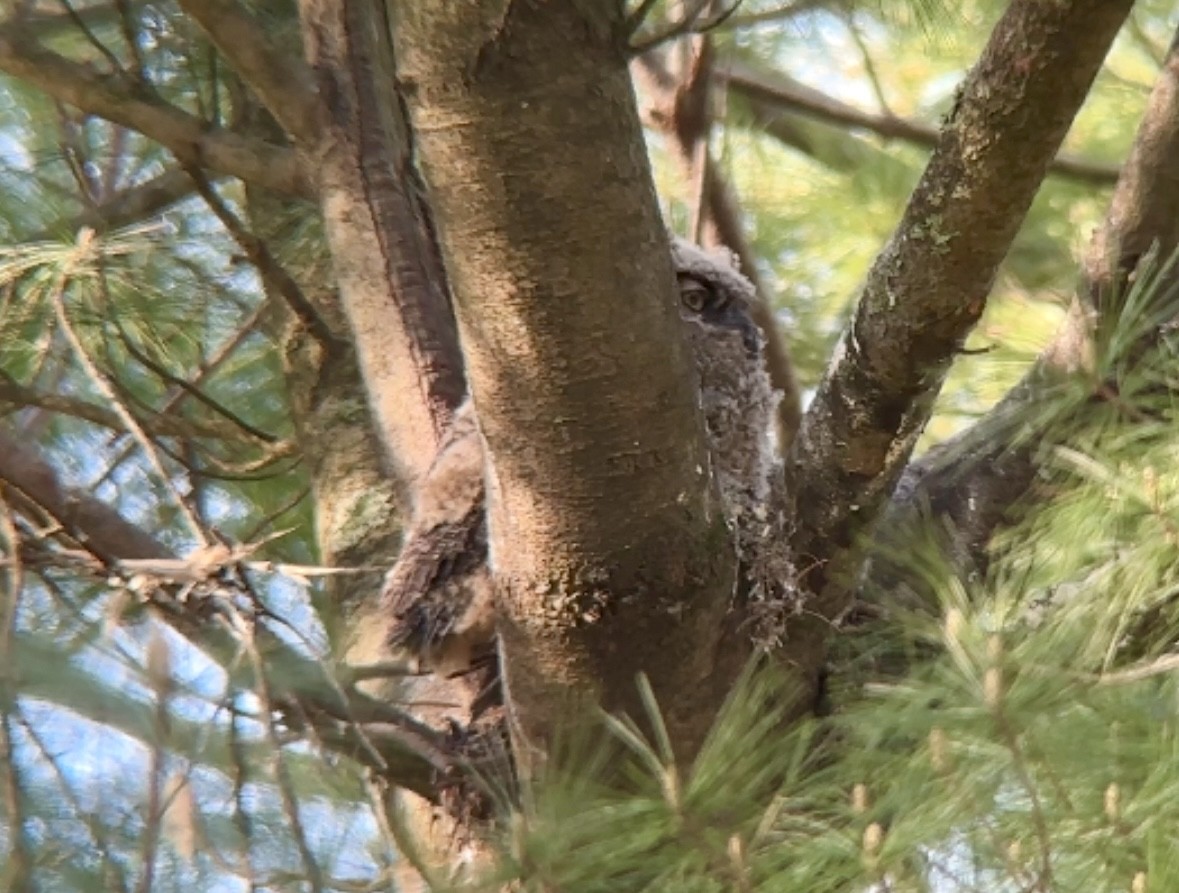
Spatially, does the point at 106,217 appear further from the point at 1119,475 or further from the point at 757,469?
the point at 1119,475

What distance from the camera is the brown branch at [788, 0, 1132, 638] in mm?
781

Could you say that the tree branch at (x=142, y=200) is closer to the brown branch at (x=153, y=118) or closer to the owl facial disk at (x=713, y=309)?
the brown branch at (x=153, y=118)

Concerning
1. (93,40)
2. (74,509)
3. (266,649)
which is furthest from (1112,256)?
(93,40)

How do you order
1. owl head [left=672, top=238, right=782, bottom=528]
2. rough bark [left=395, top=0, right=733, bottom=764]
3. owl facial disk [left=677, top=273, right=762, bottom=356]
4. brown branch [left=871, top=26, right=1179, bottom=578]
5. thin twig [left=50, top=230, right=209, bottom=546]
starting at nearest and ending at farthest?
rough bark [left=395, top=0, right=733, bottom=764], thin twig [left=50, top=230, right=209, bottom=546], brown branch [left=871, top=26, right=1179, bottom=578], owl head [left=672, top=238, right=782, bottom=528], owl facial disk [left=677, top=273, right=762, bottom=356]

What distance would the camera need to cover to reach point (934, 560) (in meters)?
1.02

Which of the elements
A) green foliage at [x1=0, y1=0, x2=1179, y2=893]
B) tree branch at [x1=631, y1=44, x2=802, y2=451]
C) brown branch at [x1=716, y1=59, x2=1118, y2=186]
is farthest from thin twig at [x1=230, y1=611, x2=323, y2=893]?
brown branch at [x1=716, y1=59, x2=1118, y2=186]

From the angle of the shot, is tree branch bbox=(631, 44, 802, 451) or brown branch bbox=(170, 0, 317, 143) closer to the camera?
brown branch bbox=(170, 0, 317, 143)

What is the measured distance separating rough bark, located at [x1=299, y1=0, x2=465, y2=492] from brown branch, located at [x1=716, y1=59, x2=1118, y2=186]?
0.71 metres

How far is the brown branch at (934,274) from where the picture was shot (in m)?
0.78

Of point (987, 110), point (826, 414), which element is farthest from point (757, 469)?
point (987, 110)

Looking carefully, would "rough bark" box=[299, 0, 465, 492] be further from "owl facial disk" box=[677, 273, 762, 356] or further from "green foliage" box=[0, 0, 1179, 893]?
"owl facial disk" box=[677, 273, 762, 356]

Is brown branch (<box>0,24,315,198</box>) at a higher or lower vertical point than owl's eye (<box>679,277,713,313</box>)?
higher

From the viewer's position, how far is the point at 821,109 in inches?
76.1

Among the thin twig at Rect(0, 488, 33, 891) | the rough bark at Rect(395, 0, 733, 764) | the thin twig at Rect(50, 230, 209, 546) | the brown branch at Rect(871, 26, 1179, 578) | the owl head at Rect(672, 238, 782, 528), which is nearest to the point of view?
the thin twig at Rect(0, 488, 33, 891)
